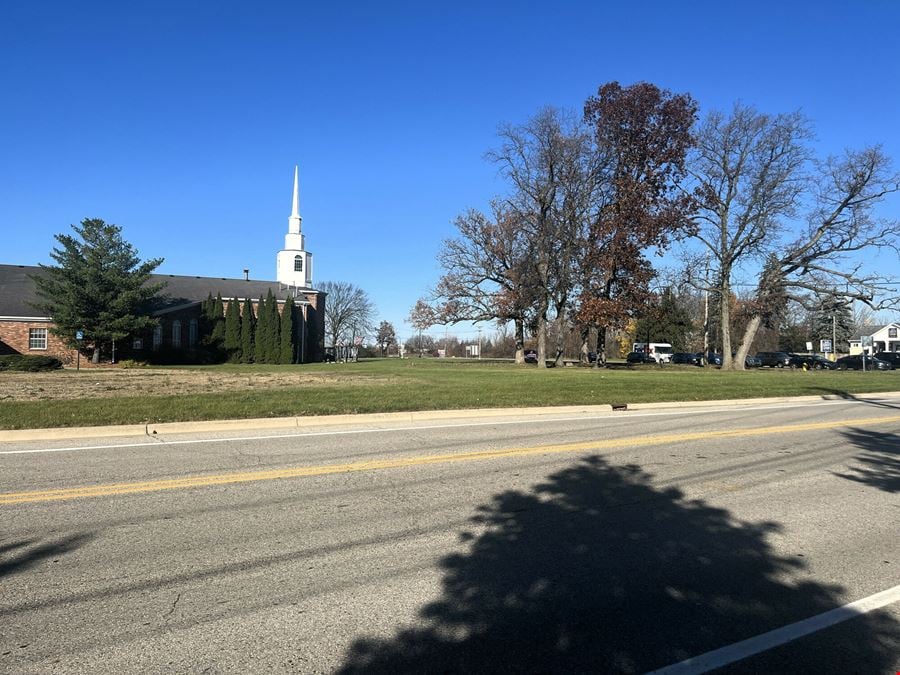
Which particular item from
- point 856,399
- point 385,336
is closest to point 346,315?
point 385,336

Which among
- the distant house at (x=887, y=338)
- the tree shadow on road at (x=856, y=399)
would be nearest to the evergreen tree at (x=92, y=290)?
the tree shadow on road at (x=856, y=399)

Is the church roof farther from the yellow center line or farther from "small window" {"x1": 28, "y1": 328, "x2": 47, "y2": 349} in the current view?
the yellow center line

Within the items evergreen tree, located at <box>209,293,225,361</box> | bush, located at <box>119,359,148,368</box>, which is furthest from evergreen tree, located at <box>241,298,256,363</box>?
bush, located at <box>119,359,148,368</box>

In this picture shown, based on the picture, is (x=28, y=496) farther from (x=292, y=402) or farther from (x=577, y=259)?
(x=577, y=259)

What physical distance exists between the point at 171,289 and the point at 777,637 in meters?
64.0

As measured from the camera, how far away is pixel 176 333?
53.2 m

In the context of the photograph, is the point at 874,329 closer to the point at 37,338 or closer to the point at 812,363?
Result: the point at 812,363

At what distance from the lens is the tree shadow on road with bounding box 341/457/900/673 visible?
3137mm

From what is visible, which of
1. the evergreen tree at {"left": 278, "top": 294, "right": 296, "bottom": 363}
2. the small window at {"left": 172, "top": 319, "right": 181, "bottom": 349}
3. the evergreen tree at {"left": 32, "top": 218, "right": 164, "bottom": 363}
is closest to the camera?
the evergreen tree at {"left": 32, "top": 218, "right": 164, "bottom": 363}

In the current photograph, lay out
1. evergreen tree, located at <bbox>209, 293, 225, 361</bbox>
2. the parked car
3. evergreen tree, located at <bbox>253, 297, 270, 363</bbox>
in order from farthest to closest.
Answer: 1. the parked car
2. evergreen tree, located at <bbox>253, 297, 270, 363</bbox>
3. evergreen tree, located at <bbox>209, 293, 225, 361</bbox>

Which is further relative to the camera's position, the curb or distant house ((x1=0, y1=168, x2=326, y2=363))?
distant house ((x1=0, y1=168, x2=326, y2=363))

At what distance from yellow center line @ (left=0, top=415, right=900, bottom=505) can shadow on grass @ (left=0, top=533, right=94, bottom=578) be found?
137 cm

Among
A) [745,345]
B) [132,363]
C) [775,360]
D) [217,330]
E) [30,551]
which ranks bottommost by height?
[30,551]

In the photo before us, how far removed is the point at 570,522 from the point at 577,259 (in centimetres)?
3952
